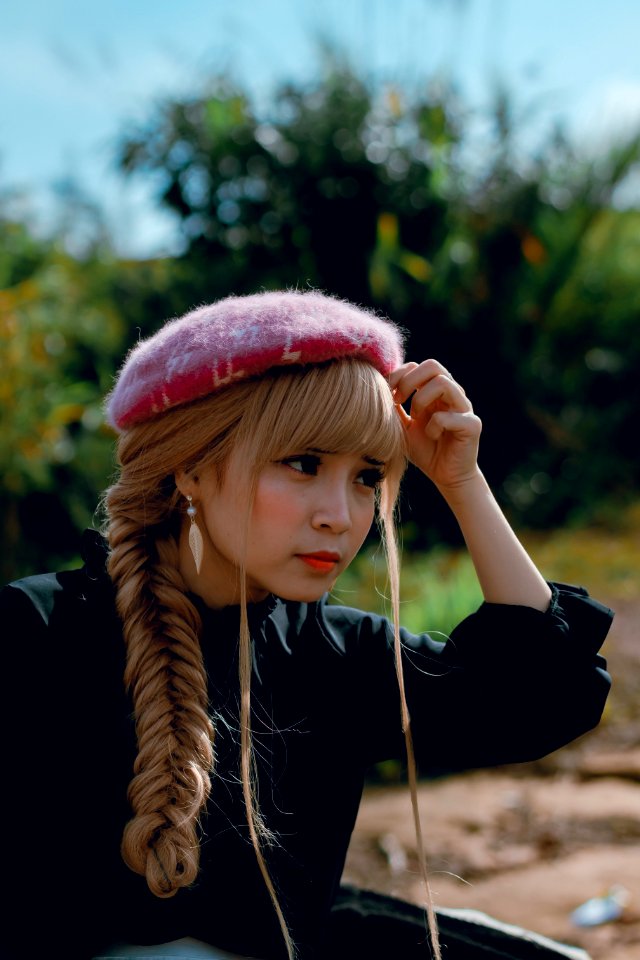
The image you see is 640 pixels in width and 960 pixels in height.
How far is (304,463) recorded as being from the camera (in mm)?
1655

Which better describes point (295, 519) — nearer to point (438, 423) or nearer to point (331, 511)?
point (331, 511)

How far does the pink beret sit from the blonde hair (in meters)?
0.03

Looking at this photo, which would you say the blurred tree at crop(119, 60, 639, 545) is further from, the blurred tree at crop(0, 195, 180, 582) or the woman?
the woman

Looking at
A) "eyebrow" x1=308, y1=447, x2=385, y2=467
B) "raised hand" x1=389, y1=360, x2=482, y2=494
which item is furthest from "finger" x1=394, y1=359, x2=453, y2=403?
"eyebrow" x1=308, y1=447, x2=385, y2=467

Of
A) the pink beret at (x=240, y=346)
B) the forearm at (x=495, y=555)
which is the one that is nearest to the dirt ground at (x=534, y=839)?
the forearm at (x=495, y=555)

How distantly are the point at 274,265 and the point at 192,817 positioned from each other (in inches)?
198

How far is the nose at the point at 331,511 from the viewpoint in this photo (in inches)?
64.1

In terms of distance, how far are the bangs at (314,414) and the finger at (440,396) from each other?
0.57ft

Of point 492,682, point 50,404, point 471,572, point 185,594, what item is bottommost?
point 471,572

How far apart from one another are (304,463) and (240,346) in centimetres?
23

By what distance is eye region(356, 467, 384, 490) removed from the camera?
175 centimetres

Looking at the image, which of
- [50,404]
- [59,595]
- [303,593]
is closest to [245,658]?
[303,593]

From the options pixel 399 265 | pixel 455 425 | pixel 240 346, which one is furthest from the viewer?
pixel 399 265

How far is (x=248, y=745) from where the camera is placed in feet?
5.29
